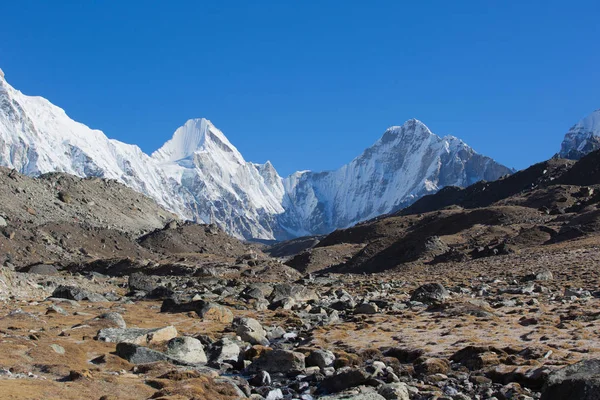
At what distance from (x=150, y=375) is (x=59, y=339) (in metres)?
6.66

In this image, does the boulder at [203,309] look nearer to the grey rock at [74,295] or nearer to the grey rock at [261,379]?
the grey rock at [74,295]

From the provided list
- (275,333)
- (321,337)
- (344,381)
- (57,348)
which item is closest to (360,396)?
(344,381)

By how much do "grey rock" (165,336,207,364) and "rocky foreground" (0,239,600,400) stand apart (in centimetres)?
5

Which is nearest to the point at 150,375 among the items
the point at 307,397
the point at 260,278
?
the point at 307,397

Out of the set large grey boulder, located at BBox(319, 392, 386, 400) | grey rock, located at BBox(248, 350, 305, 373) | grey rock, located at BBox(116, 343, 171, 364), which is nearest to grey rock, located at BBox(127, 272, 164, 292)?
grey rock, located at BBox(116, 343, 171, 364)

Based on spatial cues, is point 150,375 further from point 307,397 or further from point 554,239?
point 554,239

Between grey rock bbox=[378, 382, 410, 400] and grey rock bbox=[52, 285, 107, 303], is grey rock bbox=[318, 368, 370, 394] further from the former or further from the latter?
grey rock bbox=[52, 285, 107, 303]

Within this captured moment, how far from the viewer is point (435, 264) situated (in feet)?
265

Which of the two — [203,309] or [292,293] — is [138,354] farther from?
[292,293]

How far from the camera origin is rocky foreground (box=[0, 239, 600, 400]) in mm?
16750

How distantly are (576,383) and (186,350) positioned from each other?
14.1 meters

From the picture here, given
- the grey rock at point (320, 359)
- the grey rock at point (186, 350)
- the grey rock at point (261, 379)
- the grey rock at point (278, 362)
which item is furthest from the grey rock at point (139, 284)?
the grey rock at point (261, 379)

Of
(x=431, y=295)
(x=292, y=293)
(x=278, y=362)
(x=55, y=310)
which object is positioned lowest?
(x=278, y=362)

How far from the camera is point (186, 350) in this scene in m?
22.5
